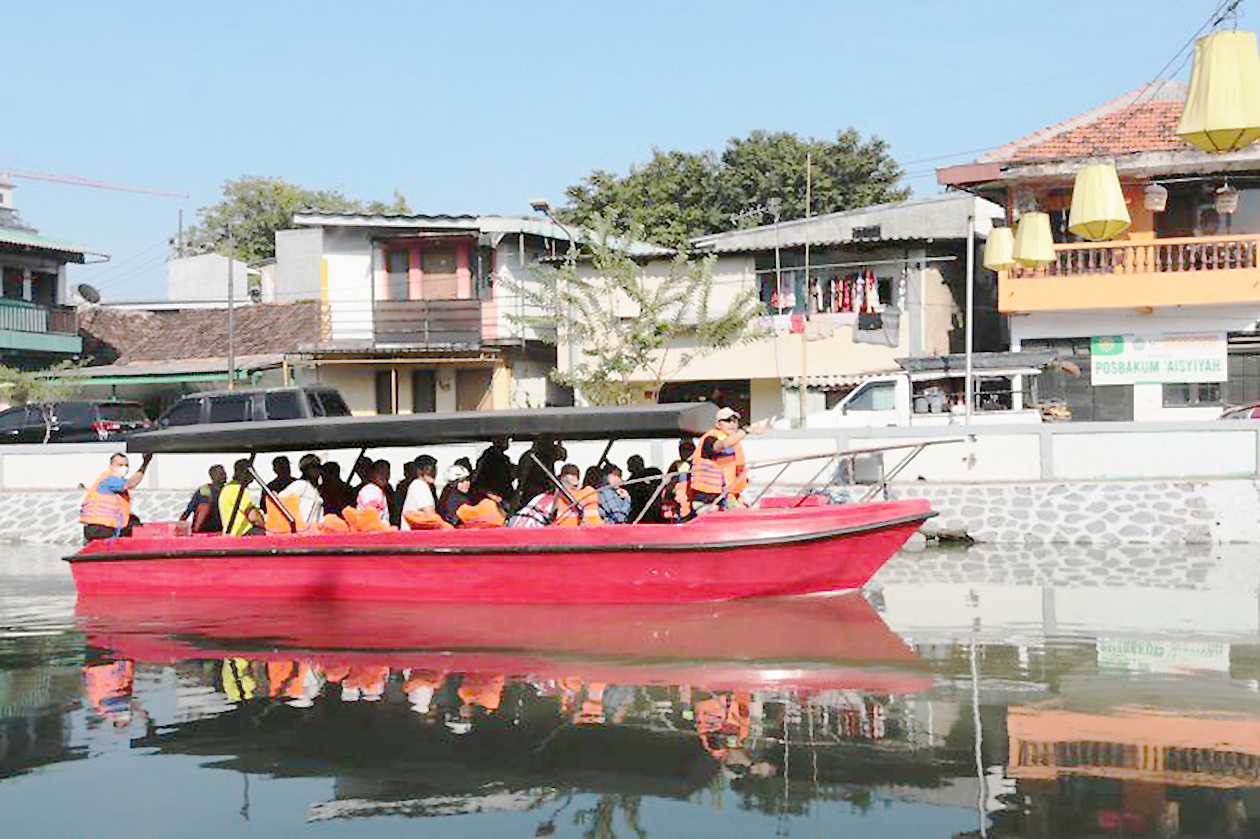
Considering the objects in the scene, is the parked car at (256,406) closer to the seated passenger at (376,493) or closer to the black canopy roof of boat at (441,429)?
the black canopy roof of boat at (441,429)

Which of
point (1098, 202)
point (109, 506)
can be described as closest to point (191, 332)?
point (109, 506)

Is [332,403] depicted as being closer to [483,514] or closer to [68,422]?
[68,422]

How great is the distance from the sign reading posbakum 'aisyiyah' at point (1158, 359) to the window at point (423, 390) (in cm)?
1489

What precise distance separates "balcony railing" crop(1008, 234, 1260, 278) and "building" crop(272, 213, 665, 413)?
1146 cm

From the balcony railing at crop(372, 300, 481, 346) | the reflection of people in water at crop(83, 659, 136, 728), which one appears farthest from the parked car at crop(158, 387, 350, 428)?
the reflection of people in water at crop(83, 659, 136, 728)

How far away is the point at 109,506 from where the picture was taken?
14344 millimetres

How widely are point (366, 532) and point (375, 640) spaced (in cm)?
148

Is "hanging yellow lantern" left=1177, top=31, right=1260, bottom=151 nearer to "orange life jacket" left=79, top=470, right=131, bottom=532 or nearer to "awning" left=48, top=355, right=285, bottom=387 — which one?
"orange life jacket" left=79, top=470, right=131, bottom=532

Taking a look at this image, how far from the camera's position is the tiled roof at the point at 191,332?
34.0m

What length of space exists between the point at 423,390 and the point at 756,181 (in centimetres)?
1494

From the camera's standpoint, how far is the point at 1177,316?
25.0 m

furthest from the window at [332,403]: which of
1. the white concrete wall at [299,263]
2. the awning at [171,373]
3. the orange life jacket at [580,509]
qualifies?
the white concrete wall at [299,263]

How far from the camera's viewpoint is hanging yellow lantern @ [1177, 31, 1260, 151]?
8953mm

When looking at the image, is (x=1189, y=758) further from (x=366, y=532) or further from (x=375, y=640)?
(x=366, y=532)
